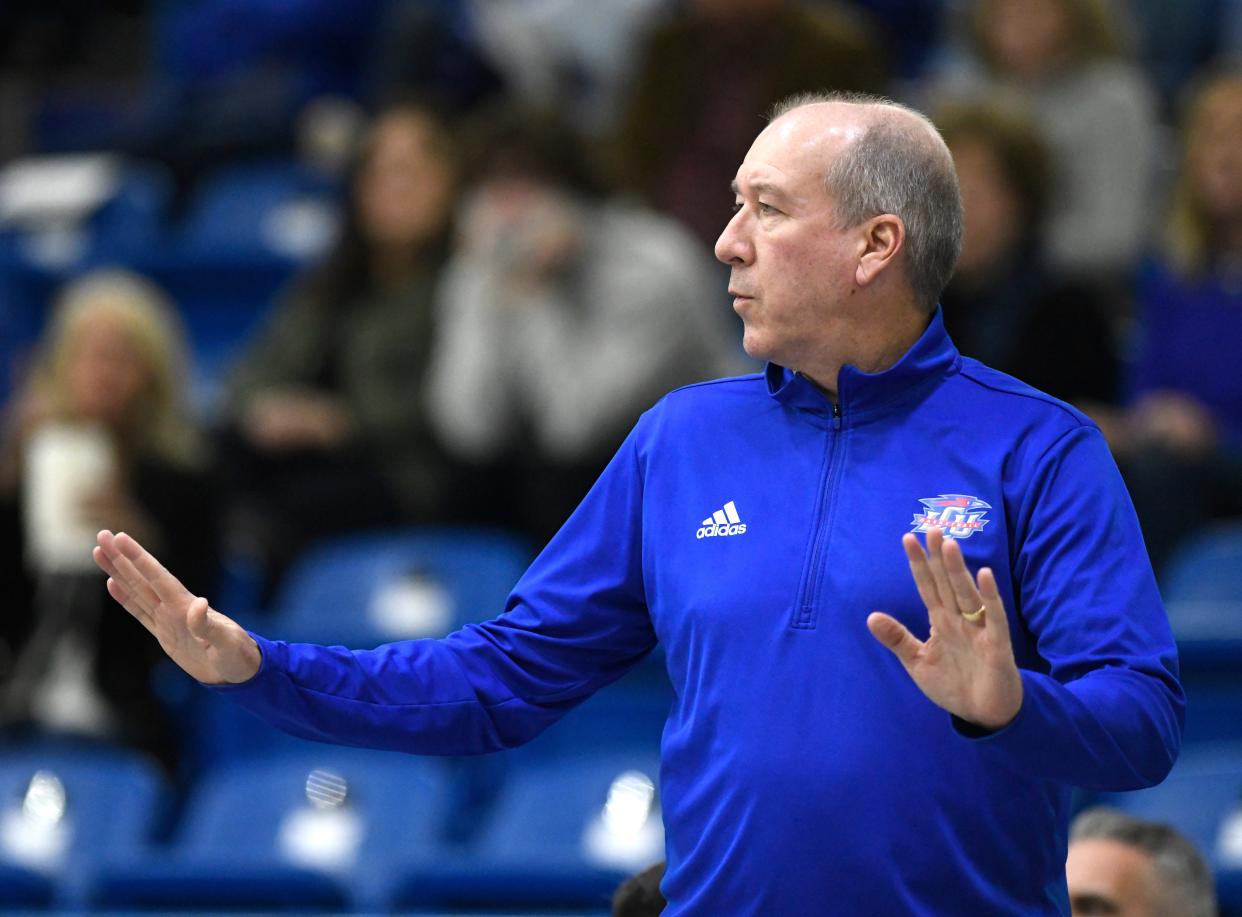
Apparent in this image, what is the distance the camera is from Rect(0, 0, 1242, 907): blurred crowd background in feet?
15.1

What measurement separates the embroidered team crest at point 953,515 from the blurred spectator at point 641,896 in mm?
649

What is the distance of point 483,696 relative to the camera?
2148mm

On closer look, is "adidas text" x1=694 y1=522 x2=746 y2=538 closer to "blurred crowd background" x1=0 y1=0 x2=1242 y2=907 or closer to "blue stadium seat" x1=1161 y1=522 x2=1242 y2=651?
"blurred crowd background" x1=0 y1=0 x2=1242 y2=907

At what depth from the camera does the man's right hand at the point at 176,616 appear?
1960 mm

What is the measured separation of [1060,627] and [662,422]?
1.69ft

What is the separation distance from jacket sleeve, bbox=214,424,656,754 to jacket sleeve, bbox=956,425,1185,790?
0.46 metres

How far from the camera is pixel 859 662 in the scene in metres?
1.89

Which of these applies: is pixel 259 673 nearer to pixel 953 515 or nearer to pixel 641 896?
pixel 641 896

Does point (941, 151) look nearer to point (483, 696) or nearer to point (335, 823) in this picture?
point (483, 696)

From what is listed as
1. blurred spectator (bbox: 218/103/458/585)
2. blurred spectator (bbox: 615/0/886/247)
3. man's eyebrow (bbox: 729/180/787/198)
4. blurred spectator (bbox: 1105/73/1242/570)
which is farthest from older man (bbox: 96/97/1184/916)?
blurred spectator (bbox: 615/0/886/247)

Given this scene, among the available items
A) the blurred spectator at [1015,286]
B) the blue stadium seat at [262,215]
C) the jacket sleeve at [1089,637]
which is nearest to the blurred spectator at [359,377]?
the blue stadium seat at [262,215]

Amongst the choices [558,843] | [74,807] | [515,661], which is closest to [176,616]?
[515,661]

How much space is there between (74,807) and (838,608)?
3.03 metres

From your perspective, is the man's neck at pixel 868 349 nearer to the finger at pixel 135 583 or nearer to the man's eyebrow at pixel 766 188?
the man's eyebrow at pixel 766 188
